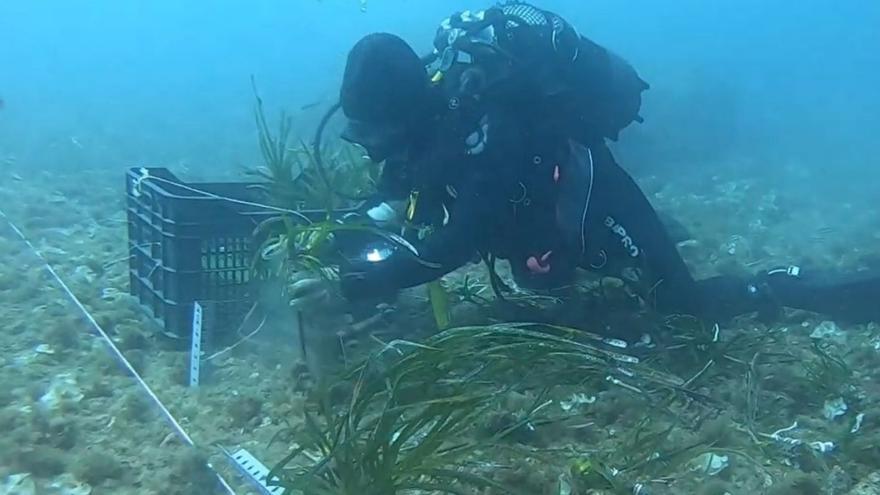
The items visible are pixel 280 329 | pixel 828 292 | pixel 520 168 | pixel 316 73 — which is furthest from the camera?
pixel 316 73

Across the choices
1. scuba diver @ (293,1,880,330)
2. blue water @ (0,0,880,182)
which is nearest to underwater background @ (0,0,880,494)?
blue water @ (0,0,880,182)

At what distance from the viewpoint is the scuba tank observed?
3.47 metres

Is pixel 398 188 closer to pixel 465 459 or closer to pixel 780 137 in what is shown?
pixel 465 459

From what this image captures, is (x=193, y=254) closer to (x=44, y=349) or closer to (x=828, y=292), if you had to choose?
(x=44, y=349)

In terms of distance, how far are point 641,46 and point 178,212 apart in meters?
32.7

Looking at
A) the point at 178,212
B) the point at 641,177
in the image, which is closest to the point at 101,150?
the point at 641,177

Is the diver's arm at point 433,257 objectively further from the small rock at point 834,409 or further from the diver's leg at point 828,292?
the diver's leg at point 828,292

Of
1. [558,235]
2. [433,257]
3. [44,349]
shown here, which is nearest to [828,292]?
[558,235]

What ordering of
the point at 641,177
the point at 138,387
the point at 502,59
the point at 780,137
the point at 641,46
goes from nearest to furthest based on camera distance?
the point at 138,387, the point at 502,59, the point at 641,177, the point at 780,137, the point at 641,46

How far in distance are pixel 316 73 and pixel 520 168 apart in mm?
30070

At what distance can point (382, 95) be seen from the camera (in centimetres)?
336

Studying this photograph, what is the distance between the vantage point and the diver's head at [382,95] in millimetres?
3359

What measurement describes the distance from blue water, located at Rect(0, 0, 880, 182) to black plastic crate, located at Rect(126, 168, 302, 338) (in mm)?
3628

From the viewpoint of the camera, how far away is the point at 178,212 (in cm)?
359
